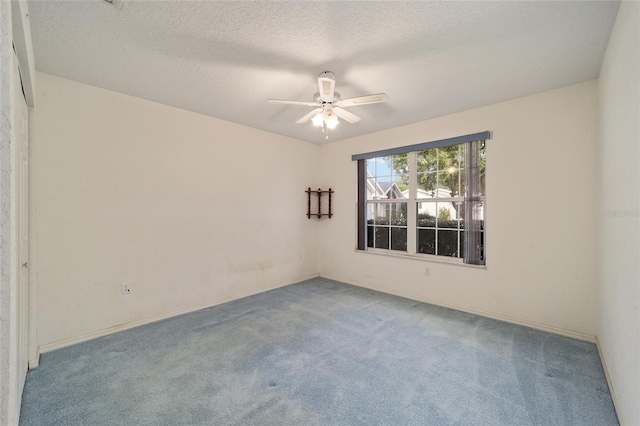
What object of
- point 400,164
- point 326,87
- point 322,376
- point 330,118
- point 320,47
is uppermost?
point 320,47

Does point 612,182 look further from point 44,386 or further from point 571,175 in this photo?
point 44,386

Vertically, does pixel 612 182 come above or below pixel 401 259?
above

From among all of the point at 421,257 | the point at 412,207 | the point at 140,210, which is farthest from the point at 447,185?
the point at 140,210

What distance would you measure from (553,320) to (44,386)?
4377 mm

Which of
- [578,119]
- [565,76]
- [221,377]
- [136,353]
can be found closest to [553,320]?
[578,119]

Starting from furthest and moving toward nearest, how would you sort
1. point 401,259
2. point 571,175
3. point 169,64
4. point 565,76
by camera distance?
point 401,259 → point 571,175 → point 565,76 → point 169,64

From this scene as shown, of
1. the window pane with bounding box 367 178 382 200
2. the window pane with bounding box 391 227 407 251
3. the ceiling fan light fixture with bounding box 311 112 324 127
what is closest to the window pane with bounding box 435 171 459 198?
the window pane with bounding box 391 227 407 251

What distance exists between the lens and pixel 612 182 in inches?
76.2

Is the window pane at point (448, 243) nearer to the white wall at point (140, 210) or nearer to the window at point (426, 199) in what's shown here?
the window at point (426, 199)

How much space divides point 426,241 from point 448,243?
294mm

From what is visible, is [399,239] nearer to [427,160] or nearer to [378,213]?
[378,213]

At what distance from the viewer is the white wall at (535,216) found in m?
2.64

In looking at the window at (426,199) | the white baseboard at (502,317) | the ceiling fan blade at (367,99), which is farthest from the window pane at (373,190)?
the ceiling fan blade at (367,99)

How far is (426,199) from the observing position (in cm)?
385
